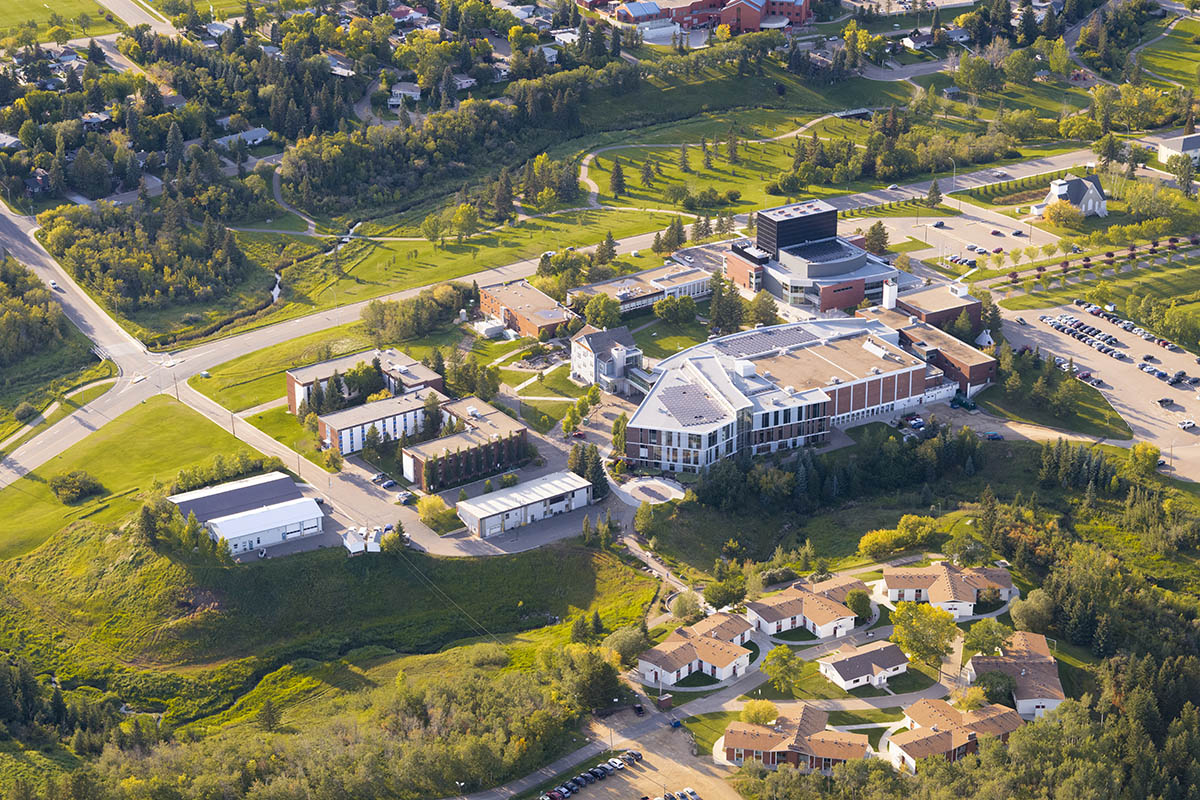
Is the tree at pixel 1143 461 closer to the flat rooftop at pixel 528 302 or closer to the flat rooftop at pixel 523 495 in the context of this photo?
the flat rooftop at pixel 523 495

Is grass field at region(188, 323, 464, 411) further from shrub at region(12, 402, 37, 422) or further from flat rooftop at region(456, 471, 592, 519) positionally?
flat rooftop at region(456, 471, 592, 519)

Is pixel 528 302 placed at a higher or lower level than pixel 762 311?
higher

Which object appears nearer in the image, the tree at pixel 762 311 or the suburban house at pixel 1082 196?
the tree at pixel 762 311

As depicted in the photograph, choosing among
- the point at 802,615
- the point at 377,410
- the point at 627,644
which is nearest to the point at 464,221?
the point at 377,410

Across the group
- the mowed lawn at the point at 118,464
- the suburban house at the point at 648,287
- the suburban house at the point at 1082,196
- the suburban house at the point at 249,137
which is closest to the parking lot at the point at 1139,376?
the suburban house at the point at 1082,196

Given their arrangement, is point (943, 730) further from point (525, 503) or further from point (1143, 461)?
point (1143, 461)

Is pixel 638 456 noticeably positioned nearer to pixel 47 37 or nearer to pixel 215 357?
pixel 215 357

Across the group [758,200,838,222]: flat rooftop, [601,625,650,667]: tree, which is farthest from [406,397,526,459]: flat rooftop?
[758,200,838,222]: flat rooftop
